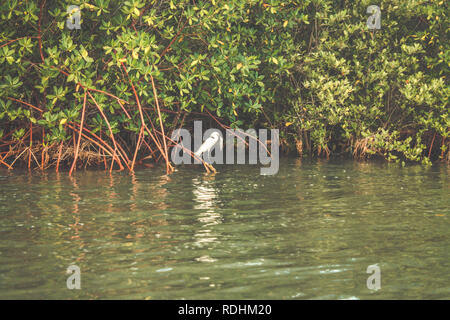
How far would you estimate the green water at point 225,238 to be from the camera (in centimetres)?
584

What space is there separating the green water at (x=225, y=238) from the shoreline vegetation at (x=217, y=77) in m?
2.16

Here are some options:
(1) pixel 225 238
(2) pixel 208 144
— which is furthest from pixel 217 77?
(1) pixel 225 238

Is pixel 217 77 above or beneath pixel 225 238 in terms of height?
above

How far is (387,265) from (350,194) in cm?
460

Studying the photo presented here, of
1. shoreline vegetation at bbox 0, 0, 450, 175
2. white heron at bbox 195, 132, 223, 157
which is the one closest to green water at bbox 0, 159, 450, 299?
shoreline vegetation at bbox 0, 0, 450, 175

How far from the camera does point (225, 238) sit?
25.0ft

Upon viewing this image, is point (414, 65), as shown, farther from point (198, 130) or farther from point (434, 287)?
point (434, 287)

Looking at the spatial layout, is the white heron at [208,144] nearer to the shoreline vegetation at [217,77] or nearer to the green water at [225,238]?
the shoreline vegetation at [217,77]

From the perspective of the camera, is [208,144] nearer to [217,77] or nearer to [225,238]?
[217,77]

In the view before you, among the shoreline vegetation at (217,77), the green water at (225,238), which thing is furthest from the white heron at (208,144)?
the green water at (225,238)

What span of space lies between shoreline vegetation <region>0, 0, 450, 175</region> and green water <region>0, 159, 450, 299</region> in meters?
2.16

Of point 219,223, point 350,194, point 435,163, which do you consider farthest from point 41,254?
point 435,163

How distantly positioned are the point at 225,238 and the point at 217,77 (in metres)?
8.37

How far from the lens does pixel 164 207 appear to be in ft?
32.2
